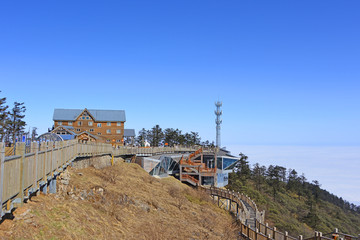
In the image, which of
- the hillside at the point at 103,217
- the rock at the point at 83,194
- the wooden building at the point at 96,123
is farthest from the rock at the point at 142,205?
the wooden building at the point at 96,123

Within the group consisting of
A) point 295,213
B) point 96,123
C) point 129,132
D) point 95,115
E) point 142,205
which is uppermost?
point 95,115

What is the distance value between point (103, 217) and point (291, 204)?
3682 inches

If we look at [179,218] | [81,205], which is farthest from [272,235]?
[81,205]

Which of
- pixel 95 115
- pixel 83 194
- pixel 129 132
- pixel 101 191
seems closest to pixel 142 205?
pixel 101 191

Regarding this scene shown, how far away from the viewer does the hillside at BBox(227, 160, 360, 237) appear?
222ft

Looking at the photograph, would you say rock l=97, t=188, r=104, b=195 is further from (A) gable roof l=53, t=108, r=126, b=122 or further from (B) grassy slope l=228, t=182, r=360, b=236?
(A) gable roof l=53, t=108, r=126, b=122

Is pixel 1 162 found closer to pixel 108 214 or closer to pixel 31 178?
pixel 31 178

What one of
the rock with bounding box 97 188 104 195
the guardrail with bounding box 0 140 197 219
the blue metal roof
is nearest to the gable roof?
the blue metal roof

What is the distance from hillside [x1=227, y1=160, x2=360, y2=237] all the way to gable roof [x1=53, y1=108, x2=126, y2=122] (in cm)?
3102

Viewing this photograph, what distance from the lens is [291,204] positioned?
10012cm

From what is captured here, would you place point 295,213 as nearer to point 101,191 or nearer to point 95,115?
point 95,115

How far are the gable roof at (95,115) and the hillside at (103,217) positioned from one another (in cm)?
4984

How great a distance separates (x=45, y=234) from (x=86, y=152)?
55.9 feet

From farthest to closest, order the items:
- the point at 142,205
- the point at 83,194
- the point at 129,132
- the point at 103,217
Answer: the point at 129,132, the point at 142,205, the point at 83,194, the point at 103,217
